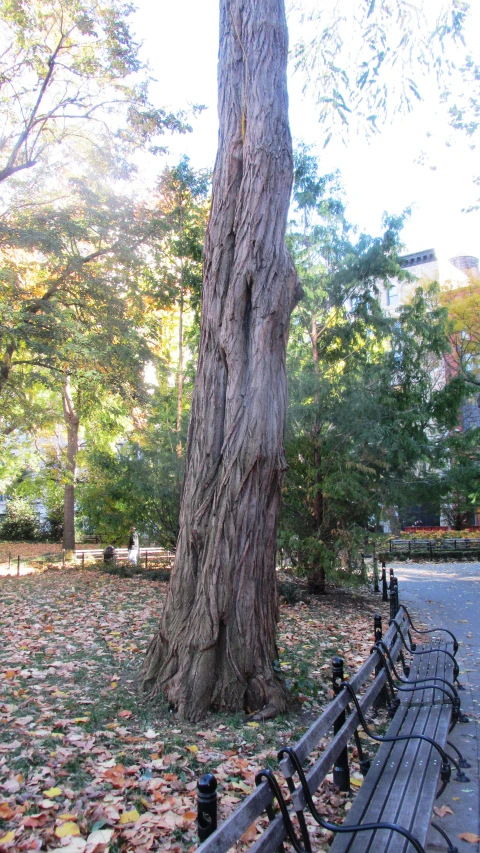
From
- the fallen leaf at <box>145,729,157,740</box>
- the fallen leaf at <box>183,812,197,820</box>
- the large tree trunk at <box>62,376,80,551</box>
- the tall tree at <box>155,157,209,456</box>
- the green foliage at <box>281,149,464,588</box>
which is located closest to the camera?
the fallen leaf at <box>183,812,197,820</box>

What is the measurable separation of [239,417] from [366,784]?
3.14m

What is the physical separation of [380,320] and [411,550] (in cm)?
1577

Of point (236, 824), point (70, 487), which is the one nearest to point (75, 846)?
point (236, 824)

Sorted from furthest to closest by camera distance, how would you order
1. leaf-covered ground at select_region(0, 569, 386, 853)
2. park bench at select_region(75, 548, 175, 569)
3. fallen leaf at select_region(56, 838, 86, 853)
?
1. park bench at select_region(75, 548, 175, 569)
2. leaf-covered ground at select_region(0, 569, 386, 853)
3. fallen leaf at select_region(56, 838, 86, 853)

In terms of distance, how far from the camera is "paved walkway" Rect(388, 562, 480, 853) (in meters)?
3.67

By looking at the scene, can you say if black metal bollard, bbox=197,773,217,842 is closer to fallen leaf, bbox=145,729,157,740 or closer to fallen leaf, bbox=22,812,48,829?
fallen leaf, bbox=22,812,48,829

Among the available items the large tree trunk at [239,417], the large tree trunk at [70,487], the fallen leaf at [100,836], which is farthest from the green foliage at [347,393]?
the large tree trunk at [70,487]

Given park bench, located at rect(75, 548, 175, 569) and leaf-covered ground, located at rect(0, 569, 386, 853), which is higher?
park bench, located at rect(75, 548, 175, 569)

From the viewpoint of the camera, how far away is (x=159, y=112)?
47.8 ft

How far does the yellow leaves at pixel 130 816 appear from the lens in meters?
3.44

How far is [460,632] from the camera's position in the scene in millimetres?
10000

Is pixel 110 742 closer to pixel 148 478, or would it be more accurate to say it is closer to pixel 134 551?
pixel 148 478

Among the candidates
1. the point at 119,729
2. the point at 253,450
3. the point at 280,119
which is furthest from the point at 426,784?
the point at 280,119

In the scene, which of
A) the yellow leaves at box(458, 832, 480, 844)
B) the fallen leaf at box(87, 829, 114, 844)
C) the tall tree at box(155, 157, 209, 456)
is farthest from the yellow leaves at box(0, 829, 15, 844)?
the tall tree at box(155, 157, 209, 456)
